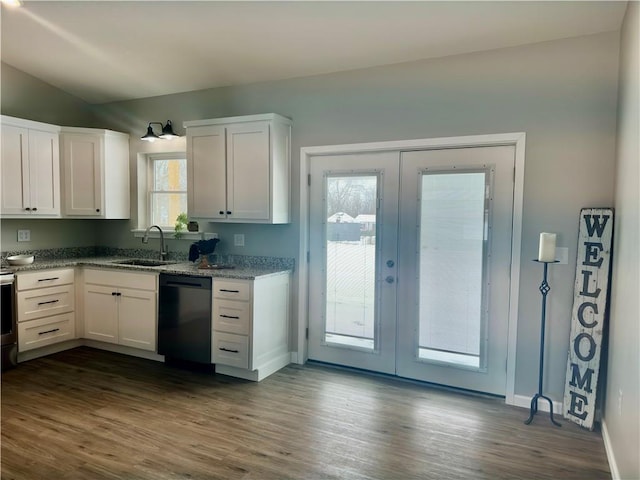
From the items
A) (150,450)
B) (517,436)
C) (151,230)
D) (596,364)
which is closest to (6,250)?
(151,230)

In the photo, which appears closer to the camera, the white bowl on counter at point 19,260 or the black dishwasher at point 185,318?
the black dishwasher at point 185,318

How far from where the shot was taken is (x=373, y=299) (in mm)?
3762

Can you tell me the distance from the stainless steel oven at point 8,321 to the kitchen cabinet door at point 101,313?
2.08ft

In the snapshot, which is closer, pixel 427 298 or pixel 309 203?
pixel 427 298

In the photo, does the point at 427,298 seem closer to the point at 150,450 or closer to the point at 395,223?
the point at 395,223

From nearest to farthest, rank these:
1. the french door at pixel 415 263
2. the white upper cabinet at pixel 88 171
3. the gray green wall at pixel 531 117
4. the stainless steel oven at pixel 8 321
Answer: the gray green wall at pixel 531 117, the french door at pixel 415 263, the stainless steel oven at pixel 8 321, the white upper cabinet at pixel 88 171

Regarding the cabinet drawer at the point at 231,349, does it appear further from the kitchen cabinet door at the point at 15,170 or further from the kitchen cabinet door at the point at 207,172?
the kitchen cabinet door at the point at 15,170

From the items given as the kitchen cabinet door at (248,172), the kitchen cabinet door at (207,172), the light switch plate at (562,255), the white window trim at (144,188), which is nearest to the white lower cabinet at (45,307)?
the white window trim at (144,188)

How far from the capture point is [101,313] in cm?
431

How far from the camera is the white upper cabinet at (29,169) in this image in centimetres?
406

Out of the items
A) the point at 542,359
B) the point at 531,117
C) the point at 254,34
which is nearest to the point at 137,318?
the point at 254,34

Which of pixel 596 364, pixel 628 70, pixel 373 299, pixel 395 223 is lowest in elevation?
pixel 596 364

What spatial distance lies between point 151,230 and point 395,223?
2.76 meters

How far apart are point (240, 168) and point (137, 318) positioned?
67.8 inches
